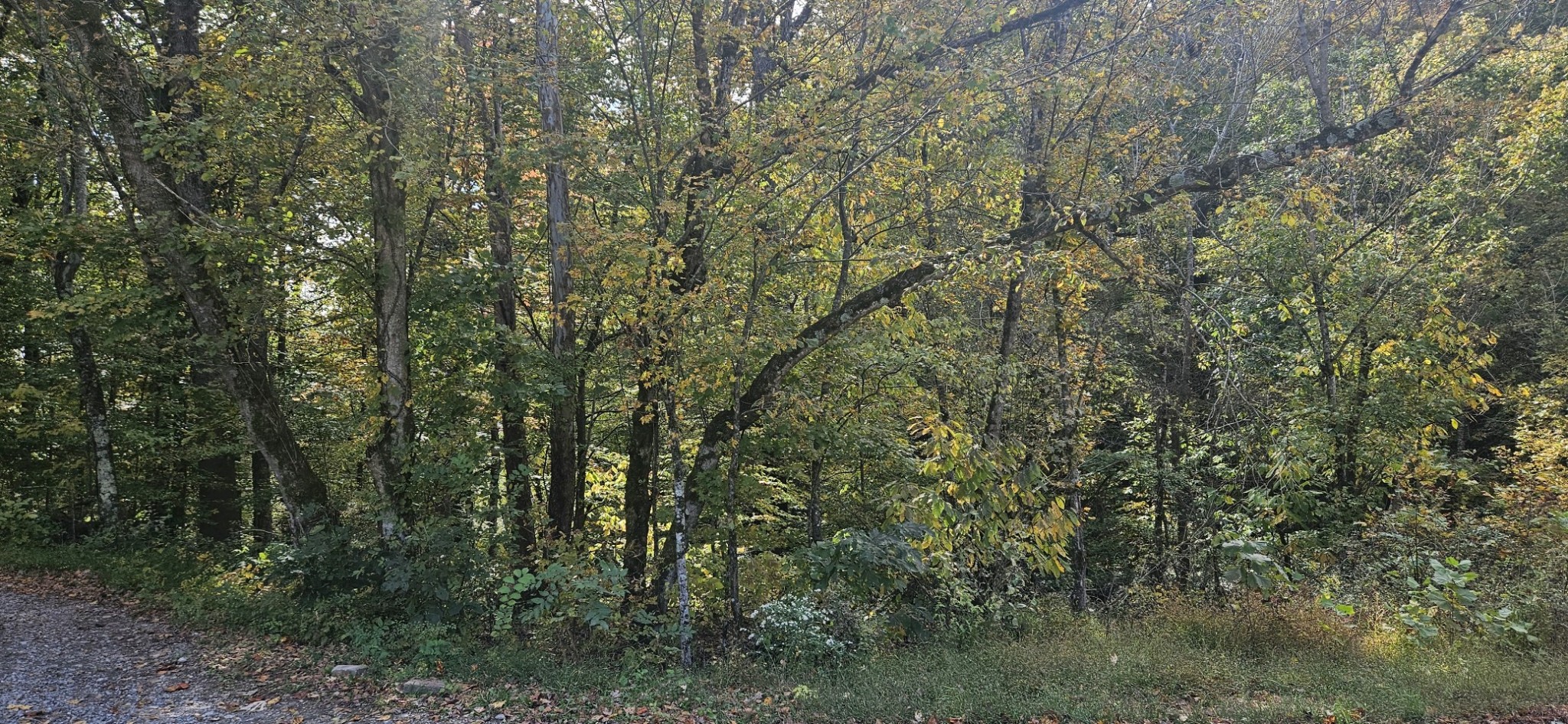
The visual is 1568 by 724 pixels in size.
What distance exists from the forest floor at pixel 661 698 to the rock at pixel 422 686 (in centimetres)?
6

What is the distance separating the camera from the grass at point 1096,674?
5.65m

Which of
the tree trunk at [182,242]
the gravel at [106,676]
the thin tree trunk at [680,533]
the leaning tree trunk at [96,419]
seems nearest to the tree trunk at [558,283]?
the thin tree trunk at [680,533]

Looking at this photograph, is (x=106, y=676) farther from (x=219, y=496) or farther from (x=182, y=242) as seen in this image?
(x=219, y=496)

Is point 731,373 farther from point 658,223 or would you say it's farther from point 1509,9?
point 1509,9

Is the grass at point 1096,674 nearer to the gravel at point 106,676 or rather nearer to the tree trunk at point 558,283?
the gravel at point 106,676

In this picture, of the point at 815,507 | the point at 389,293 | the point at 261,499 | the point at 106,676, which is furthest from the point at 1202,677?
the point at 261,499

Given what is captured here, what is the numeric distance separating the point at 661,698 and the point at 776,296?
15.4ft

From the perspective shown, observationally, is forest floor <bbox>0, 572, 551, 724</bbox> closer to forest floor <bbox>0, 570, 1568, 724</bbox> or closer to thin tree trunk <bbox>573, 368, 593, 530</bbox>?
forest floor <bbox>0, 570, 1568, 724</bbox>

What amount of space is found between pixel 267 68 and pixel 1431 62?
51.7 ft

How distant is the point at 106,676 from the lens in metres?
6.58

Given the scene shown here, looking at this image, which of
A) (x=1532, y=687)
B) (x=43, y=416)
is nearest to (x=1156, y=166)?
(x=1532, y=687)

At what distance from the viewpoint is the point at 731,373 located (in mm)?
7395

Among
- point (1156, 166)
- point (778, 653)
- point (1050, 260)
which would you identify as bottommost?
point (778, 653)

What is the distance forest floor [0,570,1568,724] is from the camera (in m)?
5.59
